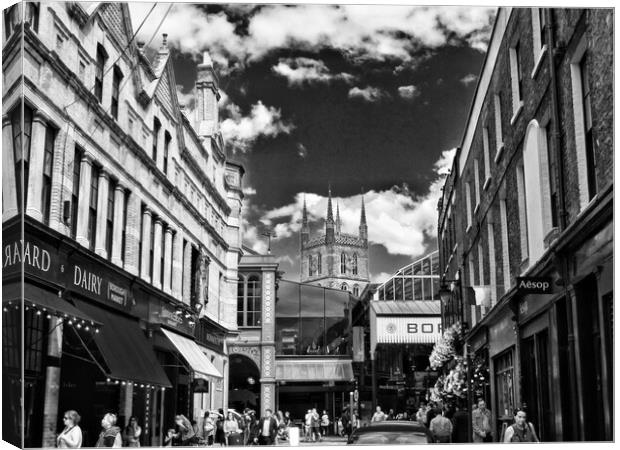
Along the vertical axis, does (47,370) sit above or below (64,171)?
below

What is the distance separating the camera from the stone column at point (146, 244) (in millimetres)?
20000

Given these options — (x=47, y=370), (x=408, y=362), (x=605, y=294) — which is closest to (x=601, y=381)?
(x=605, y=294)

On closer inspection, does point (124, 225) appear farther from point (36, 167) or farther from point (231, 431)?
point (231, 431)

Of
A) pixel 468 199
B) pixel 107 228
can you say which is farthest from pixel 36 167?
pixel 468 199

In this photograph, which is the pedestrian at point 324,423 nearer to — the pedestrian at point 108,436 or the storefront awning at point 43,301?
the pedestrian at point 108,436

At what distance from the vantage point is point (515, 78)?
18516mm

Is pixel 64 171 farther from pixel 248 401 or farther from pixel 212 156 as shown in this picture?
pixel 248 401

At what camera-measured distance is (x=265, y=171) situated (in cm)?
1853

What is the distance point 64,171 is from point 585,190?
9.65 m

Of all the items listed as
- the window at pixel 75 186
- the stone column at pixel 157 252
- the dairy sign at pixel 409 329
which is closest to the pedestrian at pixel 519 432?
the window at pixel 75 186

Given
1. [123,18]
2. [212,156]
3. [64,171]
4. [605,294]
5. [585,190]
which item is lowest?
[605,294]

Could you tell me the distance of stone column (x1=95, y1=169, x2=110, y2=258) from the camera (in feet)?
58.7

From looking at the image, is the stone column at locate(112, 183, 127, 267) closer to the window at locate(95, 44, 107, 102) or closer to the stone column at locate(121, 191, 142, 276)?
the stone column at locate(121, 191, 142, 276)

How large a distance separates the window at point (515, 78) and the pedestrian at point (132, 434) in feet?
34.2
